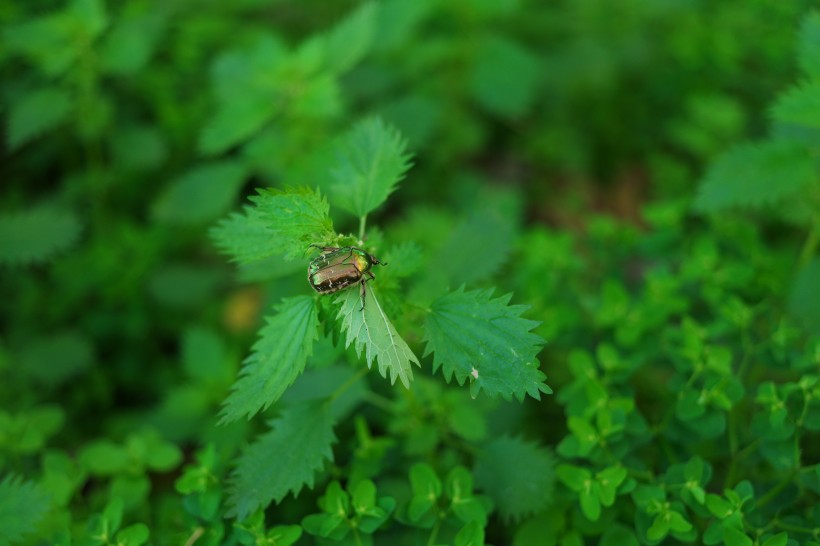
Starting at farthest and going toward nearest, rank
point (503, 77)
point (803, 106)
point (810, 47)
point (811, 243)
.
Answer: point (503, 77) < point (811, 243) < point (810, 47) < point (803, 106)

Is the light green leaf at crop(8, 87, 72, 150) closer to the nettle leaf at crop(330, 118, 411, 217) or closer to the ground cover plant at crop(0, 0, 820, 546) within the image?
the ground cover plant at crop(0, 0, 820, 546)

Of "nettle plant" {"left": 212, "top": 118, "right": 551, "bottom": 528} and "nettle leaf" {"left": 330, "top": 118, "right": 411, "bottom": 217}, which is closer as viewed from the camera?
"nettle plant" {"left": 212, "top": 118, "right": 551, "bottom": 528}

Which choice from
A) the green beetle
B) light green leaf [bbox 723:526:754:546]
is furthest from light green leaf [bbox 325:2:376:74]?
light green leaf [bbox 723:526:754:546]

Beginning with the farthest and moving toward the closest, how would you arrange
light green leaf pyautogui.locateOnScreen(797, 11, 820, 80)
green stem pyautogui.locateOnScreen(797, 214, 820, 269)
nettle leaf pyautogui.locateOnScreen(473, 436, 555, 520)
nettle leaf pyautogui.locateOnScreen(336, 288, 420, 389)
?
1. green stem pyautogui.locateOnScreen(797, 214, 820, 269)
2. light green leaf pyautogui.locateOnScreen(797, 11, 820, 80)
3. nettle leaf pyautogui.locateOnScreen(473, 436, 555, 520)
4. nettle leaf pyautogui.locateOnScreen(336, 288, 420, 389)

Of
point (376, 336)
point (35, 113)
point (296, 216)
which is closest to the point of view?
point (376, 336)

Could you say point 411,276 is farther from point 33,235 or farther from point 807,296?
point 33,235

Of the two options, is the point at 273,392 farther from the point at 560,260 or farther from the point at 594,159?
the point at 594,159

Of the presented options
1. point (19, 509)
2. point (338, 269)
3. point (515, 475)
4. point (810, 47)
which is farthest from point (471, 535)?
point (810, 47)

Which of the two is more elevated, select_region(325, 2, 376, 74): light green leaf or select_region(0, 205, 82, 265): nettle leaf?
select_region(325, 2, 376, 74): light green leaf
